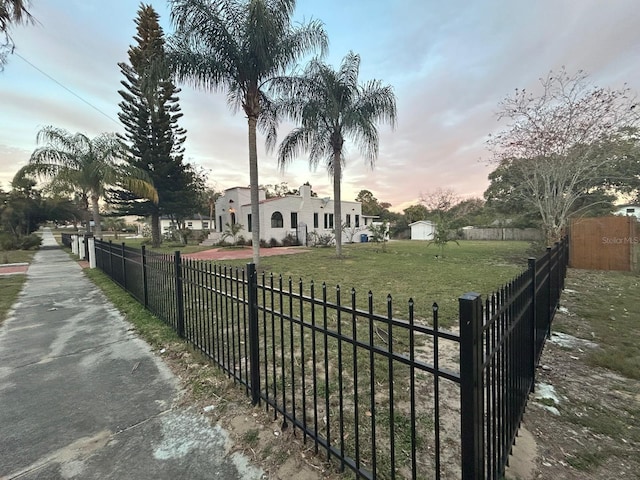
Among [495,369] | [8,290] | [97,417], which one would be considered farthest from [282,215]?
[495,369]

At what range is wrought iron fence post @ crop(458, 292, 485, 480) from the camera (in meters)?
1.22

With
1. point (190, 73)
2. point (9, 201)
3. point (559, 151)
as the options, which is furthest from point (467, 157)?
point (9, 201)

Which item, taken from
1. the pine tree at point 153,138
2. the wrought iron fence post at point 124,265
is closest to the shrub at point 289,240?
the pine tree at point 153,138

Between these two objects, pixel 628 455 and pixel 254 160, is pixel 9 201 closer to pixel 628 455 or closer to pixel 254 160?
pixel 254 160

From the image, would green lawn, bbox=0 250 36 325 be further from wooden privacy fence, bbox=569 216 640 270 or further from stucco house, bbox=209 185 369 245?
wooden privacy fence, bbox=569 216 640 270

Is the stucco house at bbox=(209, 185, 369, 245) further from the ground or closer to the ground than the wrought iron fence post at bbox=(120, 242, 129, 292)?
further from the ground

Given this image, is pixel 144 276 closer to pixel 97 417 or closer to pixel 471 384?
pixel 97 417

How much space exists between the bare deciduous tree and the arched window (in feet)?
46.4

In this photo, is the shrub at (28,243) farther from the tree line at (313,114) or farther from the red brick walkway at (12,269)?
the red brick walkway at (12,269)

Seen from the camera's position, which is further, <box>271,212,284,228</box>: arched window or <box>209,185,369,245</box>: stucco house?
<box>271,212,284,228</box>: arched window

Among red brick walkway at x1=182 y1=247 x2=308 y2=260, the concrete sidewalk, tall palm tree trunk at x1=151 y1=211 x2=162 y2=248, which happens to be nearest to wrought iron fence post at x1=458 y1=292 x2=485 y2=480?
the concrete sidewalk

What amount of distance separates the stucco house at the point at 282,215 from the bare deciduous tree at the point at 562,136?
1385cm

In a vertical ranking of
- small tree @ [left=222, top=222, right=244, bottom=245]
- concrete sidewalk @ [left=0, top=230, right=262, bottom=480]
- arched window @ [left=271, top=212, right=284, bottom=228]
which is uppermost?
arched window @ [left=271, top=212, right=284, bottom=228]

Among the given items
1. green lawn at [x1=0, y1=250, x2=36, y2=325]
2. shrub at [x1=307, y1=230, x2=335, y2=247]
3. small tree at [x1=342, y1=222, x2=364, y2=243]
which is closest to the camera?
green lawn at [x1=0, y1=250, x2=36, y2=325]
